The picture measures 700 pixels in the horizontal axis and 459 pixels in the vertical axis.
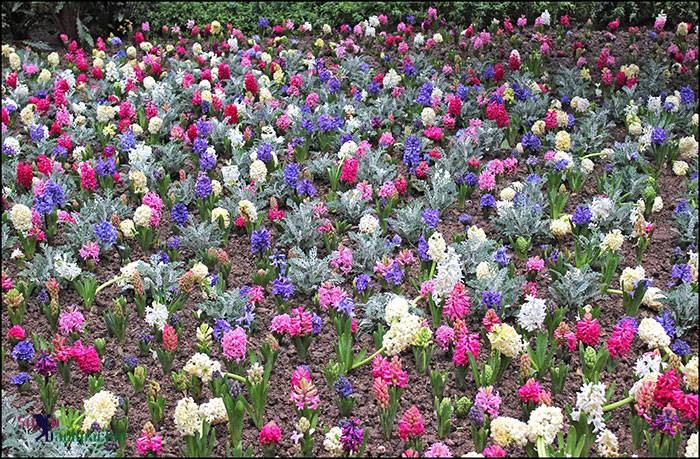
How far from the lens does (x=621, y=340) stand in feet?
11.9

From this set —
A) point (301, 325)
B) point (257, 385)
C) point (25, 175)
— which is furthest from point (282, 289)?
point (25, 175)

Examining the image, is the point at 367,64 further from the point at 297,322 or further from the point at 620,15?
the point at 297,322

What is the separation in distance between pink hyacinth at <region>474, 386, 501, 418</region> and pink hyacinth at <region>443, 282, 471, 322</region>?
0.59 meters

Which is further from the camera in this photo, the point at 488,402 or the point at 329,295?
the point at 329,295

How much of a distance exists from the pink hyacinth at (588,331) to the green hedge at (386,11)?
490 centimetres

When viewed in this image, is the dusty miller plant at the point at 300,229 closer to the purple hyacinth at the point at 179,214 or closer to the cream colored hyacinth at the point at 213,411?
the purple hyacinth at the point at 179,214

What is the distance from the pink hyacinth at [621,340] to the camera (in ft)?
11.9

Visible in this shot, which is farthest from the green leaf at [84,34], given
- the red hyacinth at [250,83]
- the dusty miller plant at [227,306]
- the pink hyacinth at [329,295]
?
the pink hyacinth at [329,295]

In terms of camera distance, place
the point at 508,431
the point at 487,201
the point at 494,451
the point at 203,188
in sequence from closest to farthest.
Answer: the point at 494,451
the point at 508,431
the point at 487,201
the point at 203,188

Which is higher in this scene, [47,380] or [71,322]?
[71,322]

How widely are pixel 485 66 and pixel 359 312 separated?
353 centimetres

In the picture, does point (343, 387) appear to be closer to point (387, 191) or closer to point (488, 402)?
point (488, 402)

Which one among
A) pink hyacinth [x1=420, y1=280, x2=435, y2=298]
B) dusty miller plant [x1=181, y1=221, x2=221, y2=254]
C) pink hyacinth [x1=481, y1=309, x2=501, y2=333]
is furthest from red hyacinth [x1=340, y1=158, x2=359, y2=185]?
pink hyacinth [x1=481, y1=309, x2=501, y2=333]

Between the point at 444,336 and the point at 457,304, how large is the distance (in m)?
0.20
